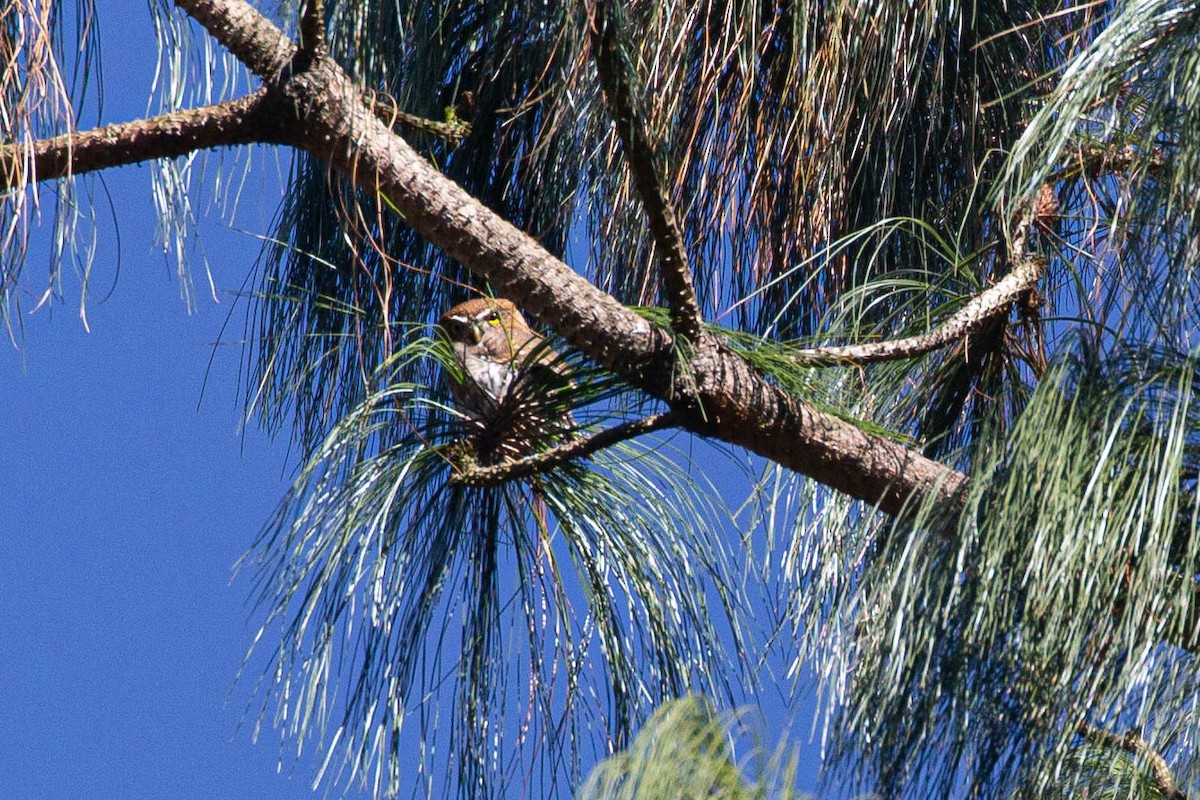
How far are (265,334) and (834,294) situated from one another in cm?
62

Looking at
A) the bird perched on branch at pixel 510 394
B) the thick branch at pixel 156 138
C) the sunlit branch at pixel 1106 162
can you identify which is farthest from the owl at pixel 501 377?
the sunlit branch at pixel 1106 162

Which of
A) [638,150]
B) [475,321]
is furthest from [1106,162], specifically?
[475,321]

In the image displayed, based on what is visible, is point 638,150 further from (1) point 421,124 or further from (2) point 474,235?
(1) point 421,124

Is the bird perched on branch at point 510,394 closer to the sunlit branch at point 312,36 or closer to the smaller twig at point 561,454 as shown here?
the smaller twig at point 561,454

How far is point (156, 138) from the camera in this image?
958 millimetres

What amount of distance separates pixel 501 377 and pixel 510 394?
0.04m

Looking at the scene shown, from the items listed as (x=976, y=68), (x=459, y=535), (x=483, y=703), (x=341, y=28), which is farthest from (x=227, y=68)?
(x=976, y=68)

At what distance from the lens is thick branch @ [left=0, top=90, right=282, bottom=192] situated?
94cm

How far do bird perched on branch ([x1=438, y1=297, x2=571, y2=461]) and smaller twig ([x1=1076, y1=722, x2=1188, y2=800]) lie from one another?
40cm

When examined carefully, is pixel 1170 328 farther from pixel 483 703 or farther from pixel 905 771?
pixel 483 703

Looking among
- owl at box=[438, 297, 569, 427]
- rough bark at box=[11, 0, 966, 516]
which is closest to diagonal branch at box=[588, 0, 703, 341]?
rough bark at box=[11, 0, 966, 516]

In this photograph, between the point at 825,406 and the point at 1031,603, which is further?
the point at 825,406

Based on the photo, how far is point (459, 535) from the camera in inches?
44.8

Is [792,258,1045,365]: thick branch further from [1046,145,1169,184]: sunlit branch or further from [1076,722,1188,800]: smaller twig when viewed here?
[1076,722,1188,800]: smaller twig
